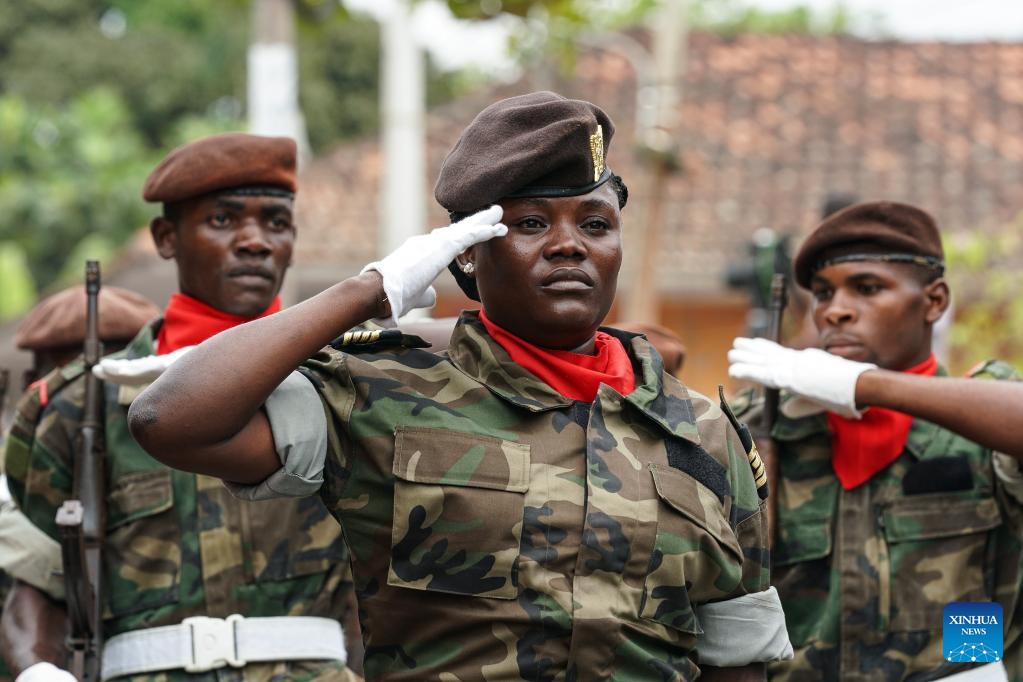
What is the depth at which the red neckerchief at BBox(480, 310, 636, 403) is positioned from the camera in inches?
131

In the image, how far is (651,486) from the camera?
3.22m

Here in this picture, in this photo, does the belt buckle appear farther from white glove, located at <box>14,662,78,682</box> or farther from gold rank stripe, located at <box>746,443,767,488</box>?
gold rank stripe, located at <box>746,443,767,488</box>

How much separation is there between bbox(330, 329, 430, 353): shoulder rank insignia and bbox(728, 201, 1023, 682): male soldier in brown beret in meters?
1.55

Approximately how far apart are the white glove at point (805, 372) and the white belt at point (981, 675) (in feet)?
2.51

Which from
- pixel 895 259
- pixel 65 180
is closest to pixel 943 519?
pixel 895 259

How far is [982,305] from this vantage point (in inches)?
577

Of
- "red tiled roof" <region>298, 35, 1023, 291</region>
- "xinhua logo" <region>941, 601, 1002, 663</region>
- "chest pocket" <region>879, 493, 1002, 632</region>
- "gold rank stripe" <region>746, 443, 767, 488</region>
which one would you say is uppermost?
"red tiled roof" <region>298, 35, 1023, 291</region>

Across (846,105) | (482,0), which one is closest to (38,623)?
(482,0)

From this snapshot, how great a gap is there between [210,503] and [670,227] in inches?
492

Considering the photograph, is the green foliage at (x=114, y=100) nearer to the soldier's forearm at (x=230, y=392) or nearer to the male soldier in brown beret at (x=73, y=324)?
the male soldier in brown beret at (x=73, y=324)

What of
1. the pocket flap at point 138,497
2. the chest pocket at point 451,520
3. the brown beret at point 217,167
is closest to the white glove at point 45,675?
the pocket flap at point 138,497

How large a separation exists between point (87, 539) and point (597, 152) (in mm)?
1949

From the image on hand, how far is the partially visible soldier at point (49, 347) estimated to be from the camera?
4.74m

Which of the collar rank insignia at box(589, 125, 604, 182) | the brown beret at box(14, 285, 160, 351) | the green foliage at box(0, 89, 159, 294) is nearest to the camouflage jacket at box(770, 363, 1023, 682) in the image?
the collar rank insignia at box(589, 125, 604, 182)
